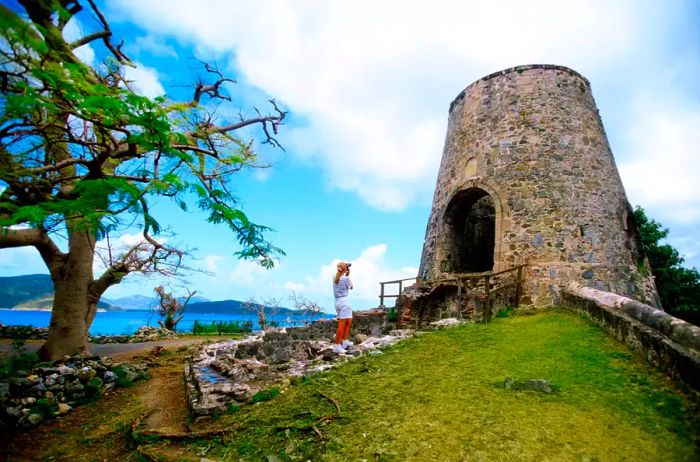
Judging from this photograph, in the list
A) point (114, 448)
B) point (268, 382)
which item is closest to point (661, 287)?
point (268, 382)

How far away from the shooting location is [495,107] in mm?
12344

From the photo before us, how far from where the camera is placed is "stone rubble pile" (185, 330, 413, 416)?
18.4 ft

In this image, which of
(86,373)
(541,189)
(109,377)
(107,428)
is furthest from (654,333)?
(86,373)

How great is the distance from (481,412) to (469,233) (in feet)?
37.3

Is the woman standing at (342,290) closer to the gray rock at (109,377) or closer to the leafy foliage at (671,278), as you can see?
the gray rock at (109,377)

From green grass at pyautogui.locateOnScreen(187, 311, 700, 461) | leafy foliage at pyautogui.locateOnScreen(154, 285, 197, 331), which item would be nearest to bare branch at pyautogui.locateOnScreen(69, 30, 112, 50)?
green grass at pyautogui.locateOnScreen(187, 311, 700, 461)

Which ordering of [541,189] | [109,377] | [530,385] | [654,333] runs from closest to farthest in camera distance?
[530,385] < [654,333] < [109,377] < [541,189]

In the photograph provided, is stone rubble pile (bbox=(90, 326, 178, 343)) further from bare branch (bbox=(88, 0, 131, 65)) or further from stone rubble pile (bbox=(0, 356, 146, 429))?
bare branch (bbox=(88, 0, 131, 65))

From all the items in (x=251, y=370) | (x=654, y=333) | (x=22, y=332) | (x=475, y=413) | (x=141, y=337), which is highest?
(x=654, y=333)

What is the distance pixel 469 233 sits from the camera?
1463cm

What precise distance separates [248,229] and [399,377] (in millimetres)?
4164

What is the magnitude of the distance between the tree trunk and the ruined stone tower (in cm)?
1042

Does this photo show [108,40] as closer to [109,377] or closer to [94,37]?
[94,37]

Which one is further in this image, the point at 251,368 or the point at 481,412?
the point at 251,368
